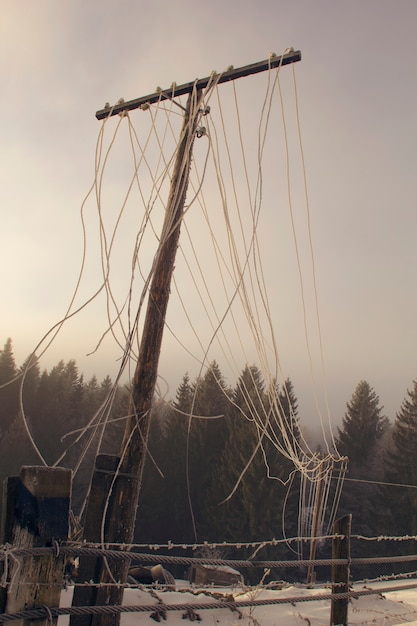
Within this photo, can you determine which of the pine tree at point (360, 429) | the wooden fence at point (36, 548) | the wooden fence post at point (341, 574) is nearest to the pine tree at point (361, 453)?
the pine tree at point (360, 429)

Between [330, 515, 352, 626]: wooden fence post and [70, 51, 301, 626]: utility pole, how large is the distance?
1972mm

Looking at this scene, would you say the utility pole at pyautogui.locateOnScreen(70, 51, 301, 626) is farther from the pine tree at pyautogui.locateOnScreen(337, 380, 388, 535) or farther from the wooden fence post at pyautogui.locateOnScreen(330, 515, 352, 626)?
the pine tree at pyautogui.locateOnScreen(337, 380, 388, 535)

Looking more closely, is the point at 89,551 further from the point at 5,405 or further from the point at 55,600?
the point at 5,405

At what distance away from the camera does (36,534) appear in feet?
7.39

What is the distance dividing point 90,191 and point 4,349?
145 ft

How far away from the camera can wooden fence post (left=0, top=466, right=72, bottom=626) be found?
86.9 inches

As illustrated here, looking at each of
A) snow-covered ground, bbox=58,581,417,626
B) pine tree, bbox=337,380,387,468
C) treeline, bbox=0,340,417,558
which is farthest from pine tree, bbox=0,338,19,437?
snow-covered ground, bbox=58,581,417,626

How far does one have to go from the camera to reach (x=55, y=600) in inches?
89.6

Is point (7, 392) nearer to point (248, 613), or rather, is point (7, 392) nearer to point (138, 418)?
point (248, 613)

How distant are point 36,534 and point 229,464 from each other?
32.6 metres

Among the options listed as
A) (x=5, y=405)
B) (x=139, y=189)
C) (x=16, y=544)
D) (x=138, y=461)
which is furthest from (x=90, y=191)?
(x=5, y=405)

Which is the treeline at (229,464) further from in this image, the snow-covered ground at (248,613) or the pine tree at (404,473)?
the snow-covered ground at (248,613)

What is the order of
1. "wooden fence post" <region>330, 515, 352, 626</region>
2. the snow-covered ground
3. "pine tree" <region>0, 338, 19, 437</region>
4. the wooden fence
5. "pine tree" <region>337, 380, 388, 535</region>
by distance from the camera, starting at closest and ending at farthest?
the wooden fence → "wooden fence post" <region>330, 515, 352, 626</region> → the snow-covered ground → "pine tree" <region>337, 380, 388, 535</region> → "pine tree" <region>0, 338, 19, 437</region>

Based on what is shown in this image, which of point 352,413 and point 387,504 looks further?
point 352,413
